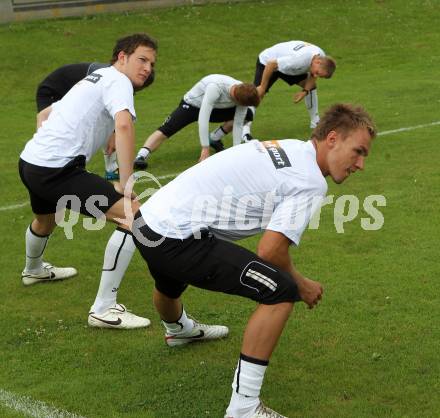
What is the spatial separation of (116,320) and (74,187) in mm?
1031

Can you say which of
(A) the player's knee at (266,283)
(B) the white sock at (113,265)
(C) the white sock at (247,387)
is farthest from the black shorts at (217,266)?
(B) the white sock at (113,265)

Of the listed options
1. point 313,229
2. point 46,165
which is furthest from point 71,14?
point 46,165

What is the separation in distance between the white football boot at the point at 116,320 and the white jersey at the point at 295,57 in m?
7.26

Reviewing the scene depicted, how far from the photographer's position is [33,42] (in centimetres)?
2180

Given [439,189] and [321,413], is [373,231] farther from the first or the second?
[321,413]

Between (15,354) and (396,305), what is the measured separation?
111 inches

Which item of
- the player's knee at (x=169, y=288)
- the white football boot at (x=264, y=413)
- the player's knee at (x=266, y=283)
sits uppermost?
the player's knee at (x=266, y=283)

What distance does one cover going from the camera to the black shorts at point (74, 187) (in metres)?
6.12

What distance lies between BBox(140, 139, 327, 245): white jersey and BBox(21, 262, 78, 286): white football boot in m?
2.75

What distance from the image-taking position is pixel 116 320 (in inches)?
250

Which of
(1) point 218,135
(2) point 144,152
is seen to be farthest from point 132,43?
(1) point 218,135

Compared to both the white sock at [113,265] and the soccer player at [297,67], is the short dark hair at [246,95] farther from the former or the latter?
the white sock at [113,265]

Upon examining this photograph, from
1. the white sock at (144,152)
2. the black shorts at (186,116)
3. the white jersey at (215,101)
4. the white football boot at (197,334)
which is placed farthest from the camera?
the black shorts at (186,116)

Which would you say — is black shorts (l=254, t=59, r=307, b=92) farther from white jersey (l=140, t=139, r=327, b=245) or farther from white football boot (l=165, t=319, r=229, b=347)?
white jersey (l=140, t=139, r=327, b=245)
